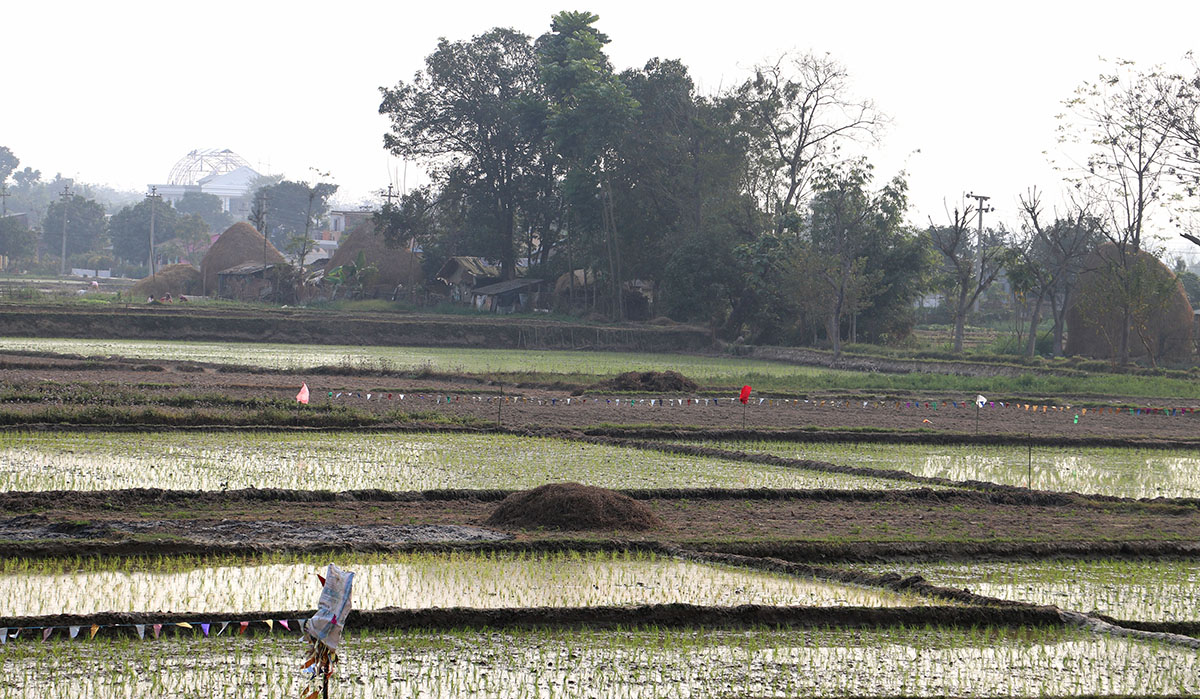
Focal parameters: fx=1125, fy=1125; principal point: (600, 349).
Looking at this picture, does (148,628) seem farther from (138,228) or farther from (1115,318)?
(138,228)

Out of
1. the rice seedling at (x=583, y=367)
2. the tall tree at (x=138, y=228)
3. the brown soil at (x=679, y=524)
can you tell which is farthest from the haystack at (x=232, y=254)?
the brown soil at (x=679, y=524)

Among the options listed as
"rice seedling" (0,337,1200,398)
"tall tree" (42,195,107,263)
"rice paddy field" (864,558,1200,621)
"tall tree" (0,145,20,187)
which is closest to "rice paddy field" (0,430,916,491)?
"rice paddy field" (864,558,1200,621)

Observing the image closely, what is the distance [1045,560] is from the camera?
388 inches

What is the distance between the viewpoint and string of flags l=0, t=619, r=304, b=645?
6539mm

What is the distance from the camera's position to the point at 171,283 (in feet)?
205

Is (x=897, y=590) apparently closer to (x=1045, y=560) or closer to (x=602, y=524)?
(x=1045, y=560)

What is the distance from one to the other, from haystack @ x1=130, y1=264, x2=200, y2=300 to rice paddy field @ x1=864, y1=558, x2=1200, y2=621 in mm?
56405

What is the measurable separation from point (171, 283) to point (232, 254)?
12.9ft

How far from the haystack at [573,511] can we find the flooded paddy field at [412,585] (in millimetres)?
1083

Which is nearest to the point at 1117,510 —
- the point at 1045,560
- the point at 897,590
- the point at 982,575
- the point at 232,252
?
the point at 1045,560

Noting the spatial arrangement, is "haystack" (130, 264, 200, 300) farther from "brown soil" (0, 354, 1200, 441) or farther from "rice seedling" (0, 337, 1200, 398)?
"brown soil" (0, 354, 1200, 441)

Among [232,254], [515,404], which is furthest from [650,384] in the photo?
[232,254]

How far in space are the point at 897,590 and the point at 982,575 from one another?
1084 millimetres

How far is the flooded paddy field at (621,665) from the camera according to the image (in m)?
6.00
